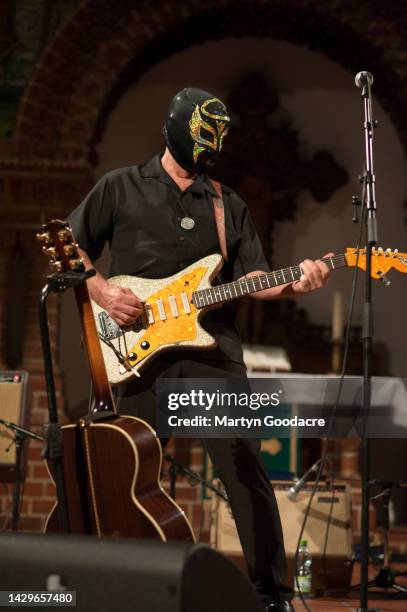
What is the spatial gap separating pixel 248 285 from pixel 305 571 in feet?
6.08

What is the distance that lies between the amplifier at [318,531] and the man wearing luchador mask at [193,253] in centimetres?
155

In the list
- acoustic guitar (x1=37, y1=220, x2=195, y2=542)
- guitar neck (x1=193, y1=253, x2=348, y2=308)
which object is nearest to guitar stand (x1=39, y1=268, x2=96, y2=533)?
acoustic guitar (x1=37, y1=220, x2=195, y2=542)

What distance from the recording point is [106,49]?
6441mm

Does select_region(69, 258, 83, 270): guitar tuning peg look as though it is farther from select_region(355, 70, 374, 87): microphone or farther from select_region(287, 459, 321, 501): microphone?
select_region(287, 459, 321, 501): microphone

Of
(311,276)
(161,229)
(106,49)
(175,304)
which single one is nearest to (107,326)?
(175,304)

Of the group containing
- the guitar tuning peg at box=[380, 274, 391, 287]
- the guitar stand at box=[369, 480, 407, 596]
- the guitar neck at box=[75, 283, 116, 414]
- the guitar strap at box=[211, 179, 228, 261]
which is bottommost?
the guitar stand at box=[369, 480, 407, 596]

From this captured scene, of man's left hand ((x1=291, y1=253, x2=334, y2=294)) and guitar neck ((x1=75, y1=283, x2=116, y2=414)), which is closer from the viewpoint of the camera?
guitar neck ((x1=75, y1=283, x2=116, y2=414))

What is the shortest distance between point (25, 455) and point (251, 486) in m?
2.52

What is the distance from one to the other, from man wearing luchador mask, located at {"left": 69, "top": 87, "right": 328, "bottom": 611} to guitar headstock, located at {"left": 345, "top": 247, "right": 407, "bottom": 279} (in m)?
0.16

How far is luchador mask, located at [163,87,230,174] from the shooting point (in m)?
3.04

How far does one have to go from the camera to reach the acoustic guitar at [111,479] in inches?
97.0

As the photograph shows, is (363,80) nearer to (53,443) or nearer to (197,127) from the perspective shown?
(197,127)

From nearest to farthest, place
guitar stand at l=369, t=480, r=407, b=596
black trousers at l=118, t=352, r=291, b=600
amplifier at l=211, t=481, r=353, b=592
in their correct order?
1. black trousers at l=118, t=352, r=291, b=600
2. guitar stand at l=369, t=480, r=407, b=596
3. amplifier at l=211, t=481, r=353, b=592

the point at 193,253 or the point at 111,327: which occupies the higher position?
the point at 193,253
